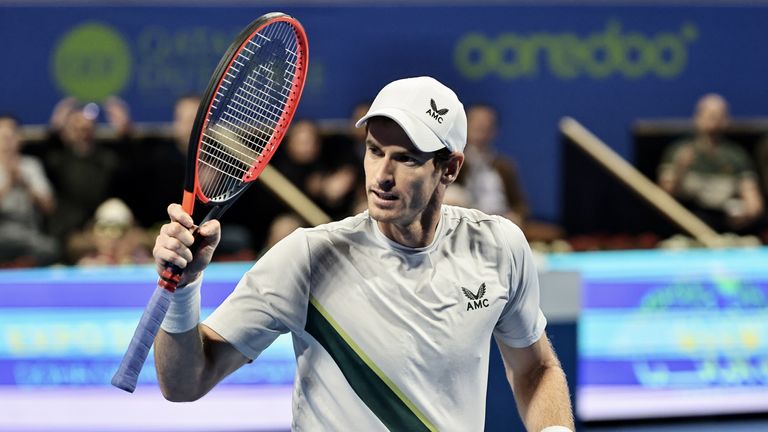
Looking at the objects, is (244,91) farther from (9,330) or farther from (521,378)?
(9,330)

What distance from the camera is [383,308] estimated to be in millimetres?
3447

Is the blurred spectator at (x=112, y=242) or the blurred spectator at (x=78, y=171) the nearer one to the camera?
the blurred spectator at (x=112, y=242)

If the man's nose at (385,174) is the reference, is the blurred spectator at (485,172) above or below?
below

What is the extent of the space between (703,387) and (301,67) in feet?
16.6

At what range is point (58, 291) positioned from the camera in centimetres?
711

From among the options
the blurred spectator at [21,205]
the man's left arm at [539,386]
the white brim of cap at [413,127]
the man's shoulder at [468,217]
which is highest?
the white brim of cap at [413,127]

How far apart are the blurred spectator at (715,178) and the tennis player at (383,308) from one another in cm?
809

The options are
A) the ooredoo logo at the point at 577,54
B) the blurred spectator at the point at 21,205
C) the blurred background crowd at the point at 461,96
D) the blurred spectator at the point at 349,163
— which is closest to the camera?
the blurred spectator at the point at 21,205

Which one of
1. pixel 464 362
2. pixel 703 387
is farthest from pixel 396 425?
pixel 703 387

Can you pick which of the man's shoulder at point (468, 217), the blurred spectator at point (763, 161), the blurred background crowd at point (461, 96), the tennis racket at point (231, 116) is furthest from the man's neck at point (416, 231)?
the blurred spectator at point (763, 161)

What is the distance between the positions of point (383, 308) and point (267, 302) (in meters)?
0.30

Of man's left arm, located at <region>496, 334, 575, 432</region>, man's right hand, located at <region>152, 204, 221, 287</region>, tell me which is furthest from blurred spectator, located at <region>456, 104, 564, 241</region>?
man's right hand, located at <region>152, 204, 221, 287</region>

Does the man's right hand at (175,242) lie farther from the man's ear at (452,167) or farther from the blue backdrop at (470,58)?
the blue backdrop at (470,58)

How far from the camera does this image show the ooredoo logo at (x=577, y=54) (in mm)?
12961
